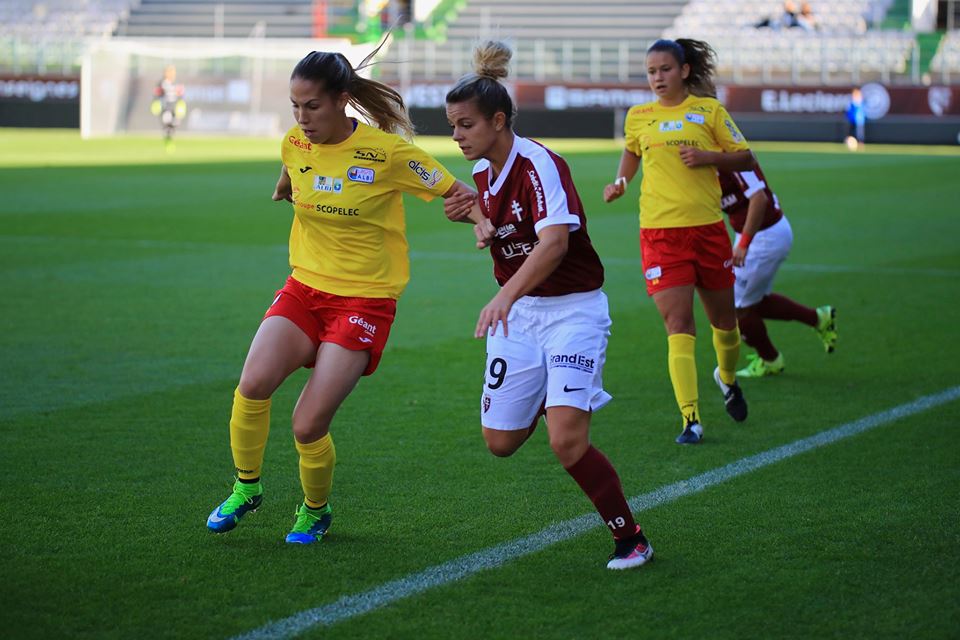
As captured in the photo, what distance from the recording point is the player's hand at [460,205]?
4914 mm

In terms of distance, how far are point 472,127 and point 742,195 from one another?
3.97m

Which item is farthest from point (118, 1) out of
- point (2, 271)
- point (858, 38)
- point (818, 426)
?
point (818, 426)

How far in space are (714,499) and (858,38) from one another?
128 ft

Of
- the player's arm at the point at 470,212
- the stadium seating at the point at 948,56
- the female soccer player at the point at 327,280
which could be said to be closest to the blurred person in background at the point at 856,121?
the stadium seating at the point at 948,56

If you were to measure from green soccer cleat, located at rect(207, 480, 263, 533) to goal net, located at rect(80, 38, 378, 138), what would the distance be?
3633 centimetres

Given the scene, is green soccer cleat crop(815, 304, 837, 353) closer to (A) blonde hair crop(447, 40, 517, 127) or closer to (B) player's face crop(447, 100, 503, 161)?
(A) blonde hair crop(447, 40, 517, 127)

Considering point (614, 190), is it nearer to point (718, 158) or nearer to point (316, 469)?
point (718, 158)

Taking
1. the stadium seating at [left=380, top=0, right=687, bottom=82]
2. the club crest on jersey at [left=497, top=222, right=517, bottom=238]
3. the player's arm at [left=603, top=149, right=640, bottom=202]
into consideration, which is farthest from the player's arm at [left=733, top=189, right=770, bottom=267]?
the stadium seating at [left=380, top=0, right=687, bottom=82]

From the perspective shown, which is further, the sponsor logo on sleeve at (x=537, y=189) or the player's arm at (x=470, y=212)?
the player's arm at (x=470, y=212)

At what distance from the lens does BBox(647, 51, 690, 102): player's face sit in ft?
23.1

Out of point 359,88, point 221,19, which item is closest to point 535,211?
point 359,88

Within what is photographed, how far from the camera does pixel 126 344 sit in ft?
31.1

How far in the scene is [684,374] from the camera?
276 inches

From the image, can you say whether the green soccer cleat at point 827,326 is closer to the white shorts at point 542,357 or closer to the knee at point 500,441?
the white shorts at point 542,357
